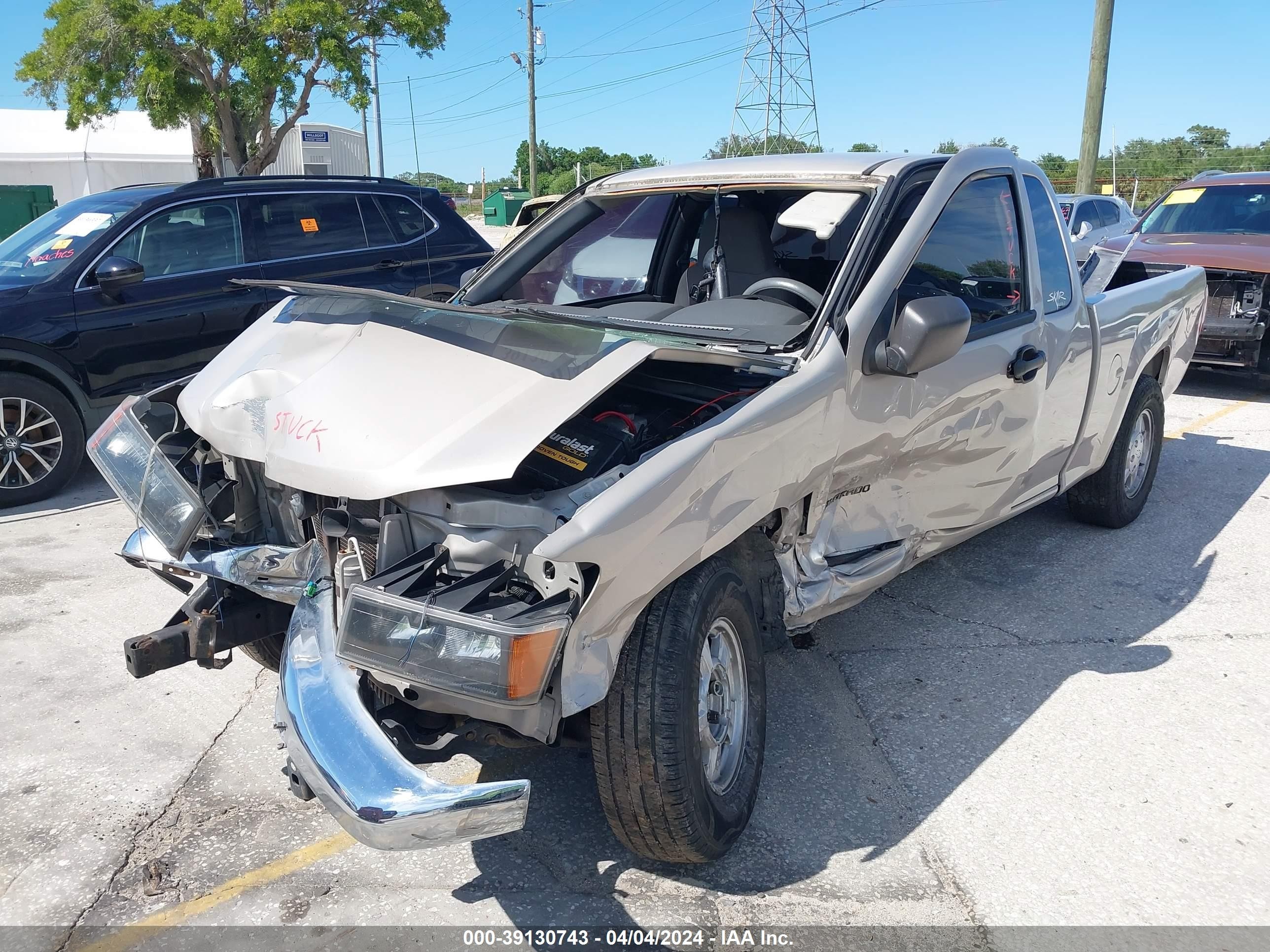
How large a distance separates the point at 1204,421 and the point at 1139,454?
3.46m

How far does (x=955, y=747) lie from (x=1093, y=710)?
0.63m

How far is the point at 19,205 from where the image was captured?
55.1ft

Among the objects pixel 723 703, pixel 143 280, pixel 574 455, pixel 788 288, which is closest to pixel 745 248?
pixel 788 288

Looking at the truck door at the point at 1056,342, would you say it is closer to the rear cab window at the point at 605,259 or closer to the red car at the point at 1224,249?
the rear cab window at the point at 605,259

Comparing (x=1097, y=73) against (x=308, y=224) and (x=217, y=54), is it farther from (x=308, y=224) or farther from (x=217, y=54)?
(x=217, y=54)

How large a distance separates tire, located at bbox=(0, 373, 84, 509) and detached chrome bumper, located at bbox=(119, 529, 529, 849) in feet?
14.0

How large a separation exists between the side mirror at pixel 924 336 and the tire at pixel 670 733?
2.98 ft

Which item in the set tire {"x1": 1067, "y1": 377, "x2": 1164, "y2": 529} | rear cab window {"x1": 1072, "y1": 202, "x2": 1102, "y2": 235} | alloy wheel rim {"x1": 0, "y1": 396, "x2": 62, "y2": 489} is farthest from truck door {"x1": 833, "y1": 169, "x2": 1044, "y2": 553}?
rear cab window {"x1": 1072, "y1": 202, "x2": 1102, "y2": 235}

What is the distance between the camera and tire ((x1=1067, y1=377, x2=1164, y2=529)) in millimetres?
5336

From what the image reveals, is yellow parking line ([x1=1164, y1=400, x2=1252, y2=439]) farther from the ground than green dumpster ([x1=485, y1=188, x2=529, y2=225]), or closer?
closer

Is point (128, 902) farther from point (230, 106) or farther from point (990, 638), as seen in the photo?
point (230, 106)

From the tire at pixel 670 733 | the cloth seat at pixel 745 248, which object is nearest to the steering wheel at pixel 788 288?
the cloth seat at pixel 745 248

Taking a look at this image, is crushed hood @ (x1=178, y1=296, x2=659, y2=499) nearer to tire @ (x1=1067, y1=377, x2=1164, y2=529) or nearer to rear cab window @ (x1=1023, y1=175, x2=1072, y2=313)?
rear cab window @ (x1=1023, y1=175, x2=1072, y2=313)

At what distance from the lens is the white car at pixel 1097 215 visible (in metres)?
12.7
